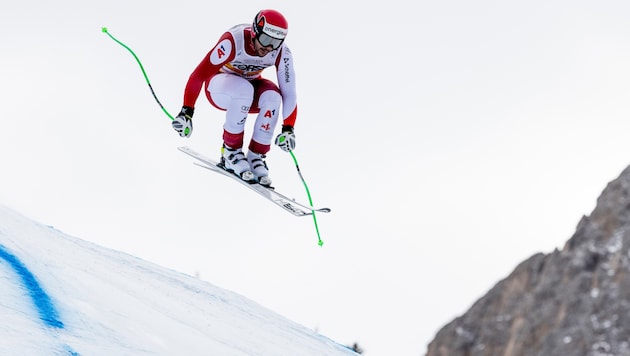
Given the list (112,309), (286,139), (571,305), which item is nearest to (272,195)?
(286,139)

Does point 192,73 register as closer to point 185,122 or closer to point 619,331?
point 185,122

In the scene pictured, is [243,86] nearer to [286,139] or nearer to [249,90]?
[249,90]

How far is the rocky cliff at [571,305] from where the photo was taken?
32531 millimetres

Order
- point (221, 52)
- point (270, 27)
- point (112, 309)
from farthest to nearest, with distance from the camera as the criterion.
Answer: point (221, 52), point (270, 27), point (112, 309)

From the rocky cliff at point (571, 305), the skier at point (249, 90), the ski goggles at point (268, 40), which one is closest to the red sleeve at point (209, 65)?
the skier at point (249, 90)

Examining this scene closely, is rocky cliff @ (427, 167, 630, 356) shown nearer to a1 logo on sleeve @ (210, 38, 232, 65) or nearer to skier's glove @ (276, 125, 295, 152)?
skier's glove @ (276, 125, 295, 152)

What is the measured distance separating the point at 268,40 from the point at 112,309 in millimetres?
3571

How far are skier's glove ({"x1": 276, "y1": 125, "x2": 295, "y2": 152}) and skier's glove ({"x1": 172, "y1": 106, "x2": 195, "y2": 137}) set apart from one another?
104 centimetres

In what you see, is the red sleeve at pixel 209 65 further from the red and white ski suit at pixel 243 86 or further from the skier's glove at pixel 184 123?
the skier's glove at pixel 184 123

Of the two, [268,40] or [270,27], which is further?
[268,40]

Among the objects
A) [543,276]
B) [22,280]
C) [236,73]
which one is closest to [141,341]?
[22,280]

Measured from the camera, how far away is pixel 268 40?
9484 mm

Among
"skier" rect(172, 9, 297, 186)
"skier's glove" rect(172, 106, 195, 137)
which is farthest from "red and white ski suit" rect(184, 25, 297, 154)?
"skier's glove" rect(172, 106, 195, 137)

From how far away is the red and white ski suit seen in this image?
31.9 feet
